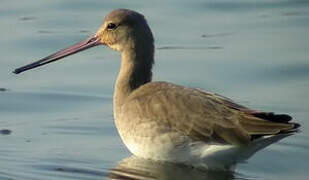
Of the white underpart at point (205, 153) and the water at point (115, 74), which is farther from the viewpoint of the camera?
the water at point (115, 74)

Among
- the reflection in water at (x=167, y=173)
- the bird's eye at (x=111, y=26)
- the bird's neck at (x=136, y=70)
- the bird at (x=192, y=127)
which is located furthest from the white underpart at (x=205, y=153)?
the bird's eye at (x=111, y=26)

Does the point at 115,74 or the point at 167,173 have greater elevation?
the point at 115,74

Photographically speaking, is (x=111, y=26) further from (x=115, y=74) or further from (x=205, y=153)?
(x=115, y=74)

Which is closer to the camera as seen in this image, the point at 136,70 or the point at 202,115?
the point at 202,115

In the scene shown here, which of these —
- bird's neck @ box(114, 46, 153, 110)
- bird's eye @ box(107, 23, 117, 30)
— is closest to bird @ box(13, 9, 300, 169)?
bird's neck @ box(114, 46, 153, 110)

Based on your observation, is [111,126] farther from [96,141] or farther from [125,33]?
[125,33]

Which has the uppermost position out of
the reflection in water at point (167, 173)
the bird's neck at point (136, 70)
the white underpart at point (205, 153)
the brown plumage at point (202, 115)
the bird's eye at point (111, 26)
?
the bird's eye at point (111, 26)

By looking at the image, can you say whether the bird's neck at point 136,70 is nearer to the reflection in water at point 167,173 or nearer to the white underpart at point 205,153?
the reflection in water at point 167,173

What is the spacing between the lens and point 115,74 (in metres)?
13.8

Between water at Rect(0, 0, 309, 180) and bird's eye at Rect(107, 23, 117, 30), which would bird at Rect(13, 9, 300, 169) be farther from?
bird's eye at Rect(107, 23, 117, 30)

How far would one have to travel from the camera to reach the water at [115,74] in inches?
440

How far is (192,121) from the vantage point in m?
10.6

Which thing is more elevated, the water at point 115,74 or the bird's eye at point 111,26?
the bird's eye at point 111,26

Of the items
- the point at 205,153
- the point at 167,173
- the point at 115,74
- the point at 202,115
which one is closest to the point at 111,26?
the point at 202,115
